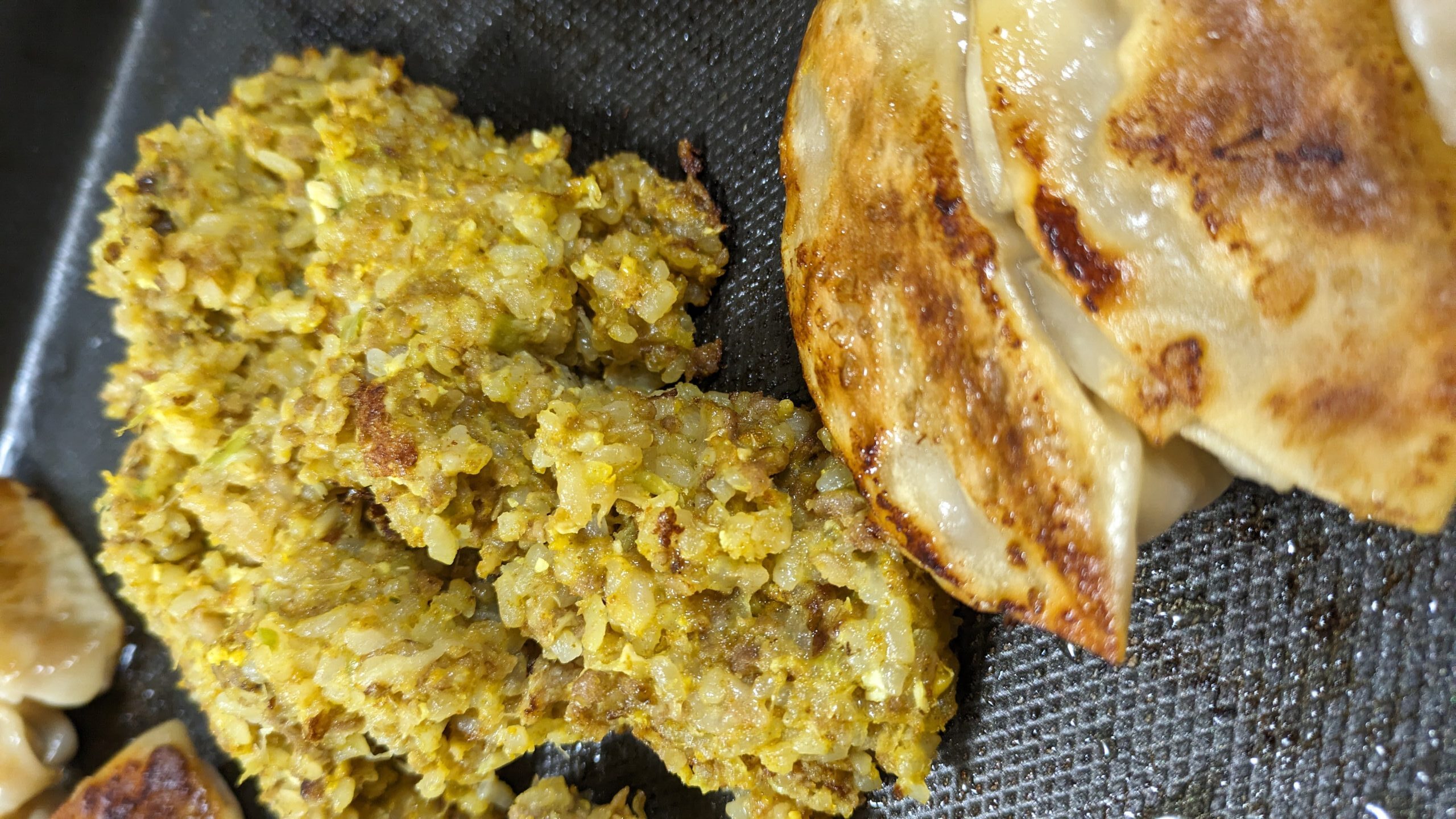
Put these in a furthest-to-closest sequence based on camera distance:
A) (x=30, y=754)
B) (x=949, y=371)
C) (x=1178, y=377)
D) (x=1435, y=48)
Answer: (x=30, y=754) → (x=949, y=371) → (x=1178, y=377) → (x=1435, y=48)

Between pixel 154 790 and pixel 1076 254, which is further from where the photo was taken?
pixel 154 790

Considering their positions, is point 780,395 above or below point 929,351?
below

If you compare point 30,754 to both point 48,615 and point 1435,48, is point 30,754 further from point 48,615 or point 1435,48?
point 1435,48

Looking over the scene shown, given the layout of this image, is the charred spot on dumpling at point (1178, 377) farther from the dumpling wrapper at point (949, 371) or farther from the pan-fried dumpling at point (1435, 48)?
the pan-fried dumpling at point (1435, 48)

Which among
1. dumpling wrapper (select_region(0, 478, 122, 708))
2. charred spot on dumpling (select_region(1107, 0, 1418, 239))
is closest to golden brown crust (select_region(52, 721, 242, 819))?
dumpling wrapper (select_region(0, 478, 122, 708))

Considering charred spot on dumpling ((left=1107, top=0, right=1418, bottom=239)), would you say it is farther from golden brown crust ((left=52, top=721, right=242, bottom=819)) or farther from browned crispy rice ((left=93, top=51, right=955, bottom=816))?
golden brown crust ((left=52, top=721, right=242, bottom=819))

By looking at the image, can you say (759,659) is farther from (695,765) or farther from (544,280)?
(544,280)

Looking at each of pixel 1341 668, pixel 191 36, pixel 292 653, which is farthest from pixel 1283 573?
pixel 191 36

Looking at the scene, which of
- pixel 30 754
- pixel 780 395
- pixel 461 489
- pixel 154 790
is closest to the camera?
pixel 461 489

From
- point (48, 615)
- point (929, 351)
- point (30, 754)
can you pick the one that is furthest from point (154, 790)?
point (929, 351)
